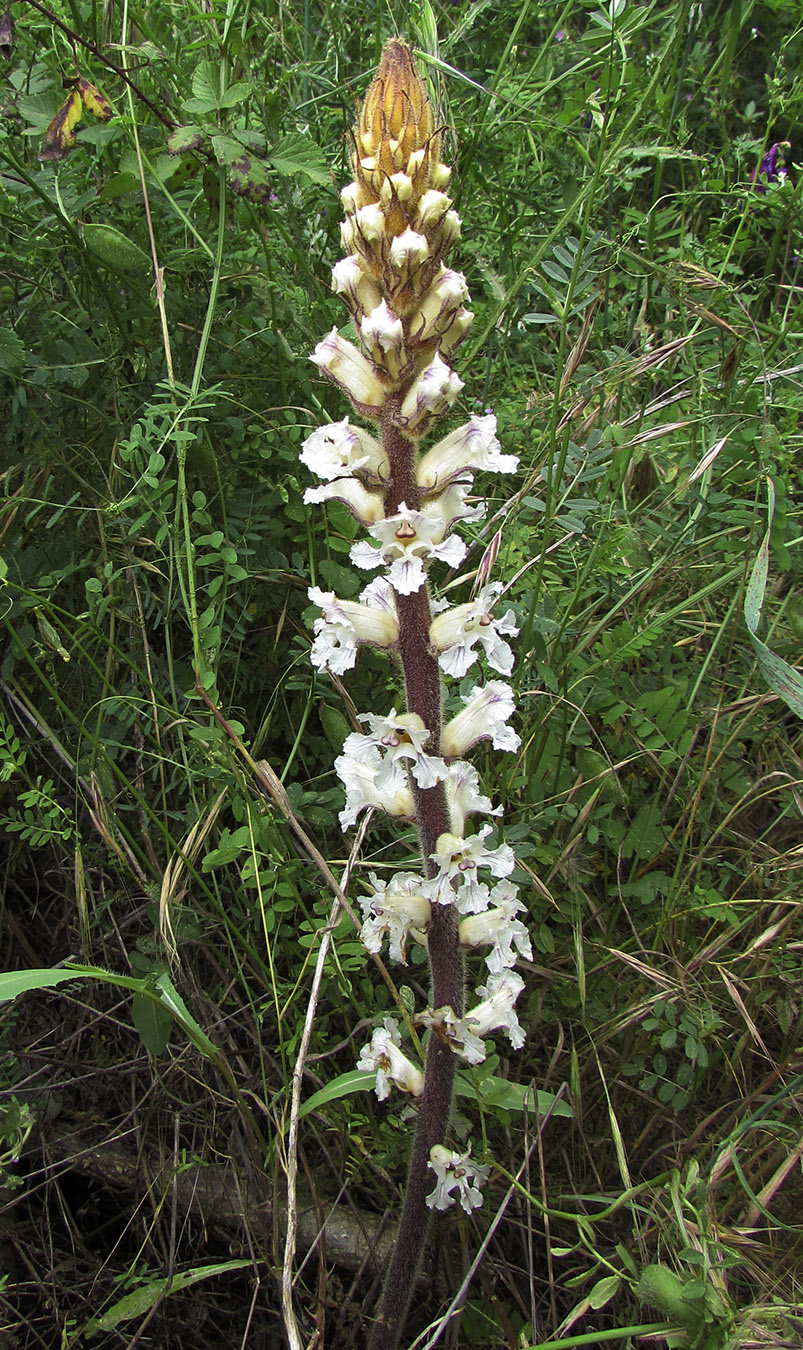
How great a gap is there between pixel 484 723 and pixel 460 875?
30cm

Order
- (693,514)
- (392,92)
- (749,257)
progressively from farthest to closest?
(749,257) < (693,514) < (392,92)

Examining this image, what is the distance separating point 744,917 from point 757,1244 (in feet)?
2.91

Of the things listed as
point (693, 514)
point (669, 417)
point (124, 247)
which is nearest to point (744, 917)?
point (693, 514)

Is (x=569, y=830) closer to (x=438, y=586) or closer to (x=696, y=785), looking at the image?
(x=696, y=785)

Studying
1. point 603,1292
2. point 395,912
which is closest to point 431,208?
point 395,912

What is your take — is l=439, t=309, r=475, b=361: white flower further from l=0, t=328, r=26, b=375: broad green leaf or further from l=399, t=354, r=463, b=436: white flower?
l=0, t=328, r=26, b=375: broad green leaf

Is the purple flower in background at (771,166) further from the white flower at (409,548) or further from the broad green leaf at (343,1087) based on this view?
the broad green leaf at (343,1087)

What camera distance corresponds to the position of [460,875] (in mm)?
1936

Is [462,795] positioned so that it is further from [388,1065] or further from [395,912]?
[388,1065]

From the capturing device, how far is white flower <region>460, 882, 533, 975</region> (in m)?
2.07

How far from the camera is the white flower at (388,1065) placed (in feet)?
7.13

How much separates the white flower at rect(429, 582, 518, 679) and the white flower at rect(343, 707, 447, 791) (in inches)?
5.0

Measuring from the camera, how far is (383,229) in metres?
1.73

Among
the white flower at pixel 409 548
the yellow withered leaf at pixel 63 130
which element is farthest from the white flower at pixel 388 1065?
the yellow withered leaf at pixel 63 130
